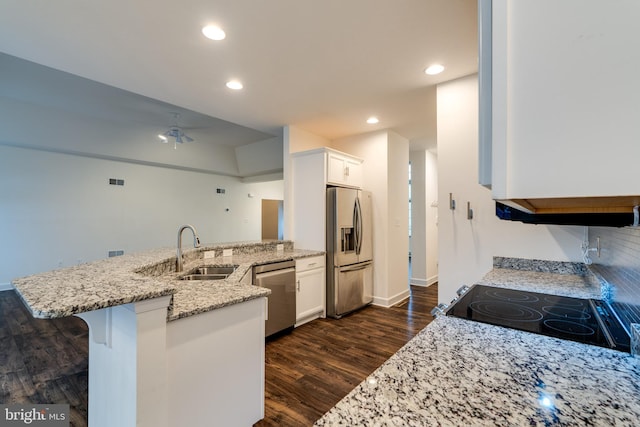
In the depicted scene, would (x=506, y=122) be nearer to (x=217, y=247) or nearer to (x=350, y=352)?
(x=350, y=352)

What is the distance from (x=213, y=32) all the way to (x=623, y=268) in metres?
2.62

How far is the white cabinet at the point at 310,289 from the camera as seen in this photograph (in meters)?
3.36

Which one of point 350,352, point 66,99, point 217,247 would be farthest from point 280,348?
point 66,99

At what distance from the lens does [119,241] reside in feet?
20.1

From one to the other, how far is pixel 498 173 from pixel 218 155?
7278mm

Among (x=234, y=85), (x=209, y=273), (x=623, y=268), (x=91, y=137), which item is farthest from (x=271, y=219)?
(x=623, y=268)

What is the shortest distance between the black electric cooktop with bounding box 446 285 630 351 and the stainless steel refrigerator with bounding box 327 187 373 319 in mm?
2175

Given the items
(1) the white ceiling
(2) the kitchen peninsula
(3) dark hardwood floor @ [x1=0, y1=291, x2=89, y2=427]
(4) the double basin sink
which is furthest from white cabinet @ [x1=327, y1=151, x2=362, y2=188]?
(3) dark hardwood floor @ [x1=0, y1=291, x2=89, y2=427]

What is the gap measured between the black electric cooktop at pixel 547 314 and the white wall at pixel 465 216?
866 mm

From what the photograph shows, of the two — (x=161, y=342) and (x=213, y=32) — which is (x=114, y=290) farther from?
(x=213, y=32)

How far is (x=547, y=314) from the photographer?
1.23 m

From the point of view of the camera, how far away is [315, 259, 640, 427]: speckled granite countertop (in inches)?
23.6

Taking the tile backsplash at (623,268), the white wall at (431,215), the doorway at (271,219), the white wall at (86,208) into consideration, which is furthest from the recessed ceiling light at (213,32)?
the doorway at (271,219)

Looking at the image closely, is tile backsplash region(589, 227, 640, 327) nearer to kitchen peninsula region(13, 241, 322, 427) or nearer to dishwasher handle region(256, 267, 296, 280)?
kitchen peninsula region(13, 241, 322, 427)
